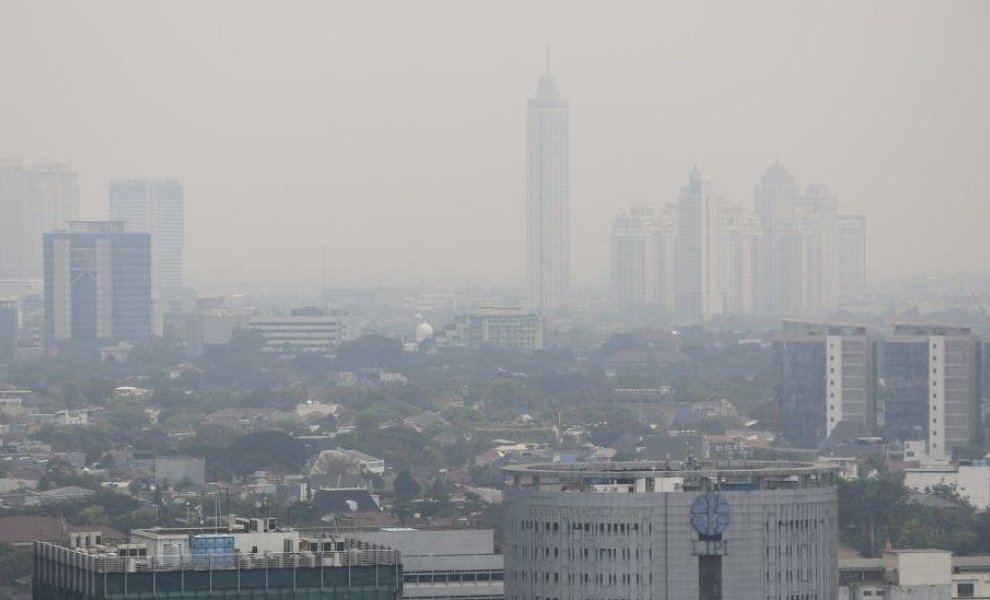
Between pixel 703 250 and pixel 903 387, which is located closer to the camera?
pixel 903 387

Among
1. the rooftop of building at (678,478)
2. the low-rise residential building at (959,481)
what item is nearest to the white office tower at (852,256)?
the low-rise residential building at (959,481)

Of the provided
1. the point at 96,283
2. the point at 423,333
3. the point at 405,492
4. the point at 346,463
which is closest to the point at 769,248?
the point at 423,333

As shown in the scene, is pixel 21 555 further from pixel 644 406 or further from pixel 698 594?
pixel 644 406

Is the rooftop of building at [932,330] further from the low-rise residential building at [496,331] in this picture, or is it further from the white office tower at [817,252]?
the white office tower at [817,252]

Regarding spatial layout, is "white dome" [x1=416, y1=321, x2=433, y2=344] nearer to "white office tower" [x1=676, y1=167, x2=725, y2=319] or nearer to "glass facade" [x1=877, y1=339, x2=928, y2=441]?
"white office tower" [x1=676, y1=167, x2=725, y2=319]

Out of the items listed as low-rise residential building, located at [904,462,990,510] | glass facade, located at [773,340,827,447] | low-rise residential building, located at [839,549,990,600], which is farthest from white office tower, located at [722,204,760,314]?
low-rise residential building, located at [839,549,990,600]

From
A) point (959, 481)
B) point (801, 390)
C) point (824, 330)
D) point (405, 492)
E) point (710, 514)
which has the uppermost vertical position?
point (824, 330)

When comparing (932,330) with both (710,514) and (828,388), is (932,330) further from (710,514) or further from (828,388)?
(710,514)
